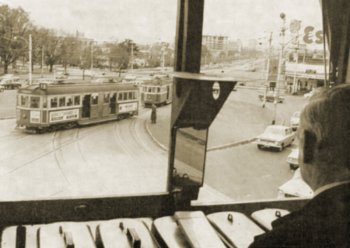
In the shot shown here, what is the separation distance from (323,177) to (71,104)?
7571mm

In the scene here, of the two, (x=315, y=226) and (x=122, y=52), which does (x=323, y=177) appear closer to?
(x=315, y=226)

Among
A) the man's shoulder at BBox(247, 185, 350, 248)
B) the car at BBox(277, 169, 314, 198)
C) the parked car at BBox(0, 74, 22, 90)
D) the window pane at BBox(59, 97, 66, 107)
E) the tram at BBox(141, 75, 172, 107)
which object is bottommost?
the car at BBox(277, 169, 314, 198)

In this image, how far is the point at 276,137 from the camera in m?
8.92

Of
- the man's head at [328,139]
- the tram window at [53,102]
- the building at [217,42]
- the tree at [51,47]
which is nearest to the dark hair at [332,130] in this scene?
the man's head at [328,139]

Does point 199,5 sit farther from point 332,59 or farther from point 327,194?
point 327,194

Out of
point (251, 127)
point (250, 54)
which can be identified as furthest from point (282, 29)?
point (251, 127)

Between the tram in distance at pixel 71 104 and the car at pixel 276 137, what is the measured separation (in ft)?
8.94

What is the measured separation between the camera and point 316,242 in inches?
A: 24.7

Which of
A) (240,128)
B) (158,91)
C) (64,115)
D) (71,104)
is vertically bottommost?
(240,128)

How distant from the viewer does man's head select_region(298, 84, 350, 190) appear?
0.71 meters

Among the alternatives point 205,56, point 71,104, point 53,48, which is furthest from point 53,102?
point 205,56

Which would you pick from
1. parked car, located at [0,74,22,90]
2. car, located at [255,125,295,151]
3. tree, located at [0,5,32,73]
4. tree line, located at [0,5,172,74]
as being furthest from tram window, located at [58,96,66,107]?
tree, located at [0,5,32,73]

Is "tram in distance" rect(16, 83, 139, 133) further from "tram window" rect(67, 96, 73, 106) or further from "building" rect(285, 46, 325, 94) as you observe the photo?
"building" rect(285, 46, 325, 94)

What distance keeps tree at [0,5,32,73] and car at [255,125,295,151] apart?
23.6 ft
